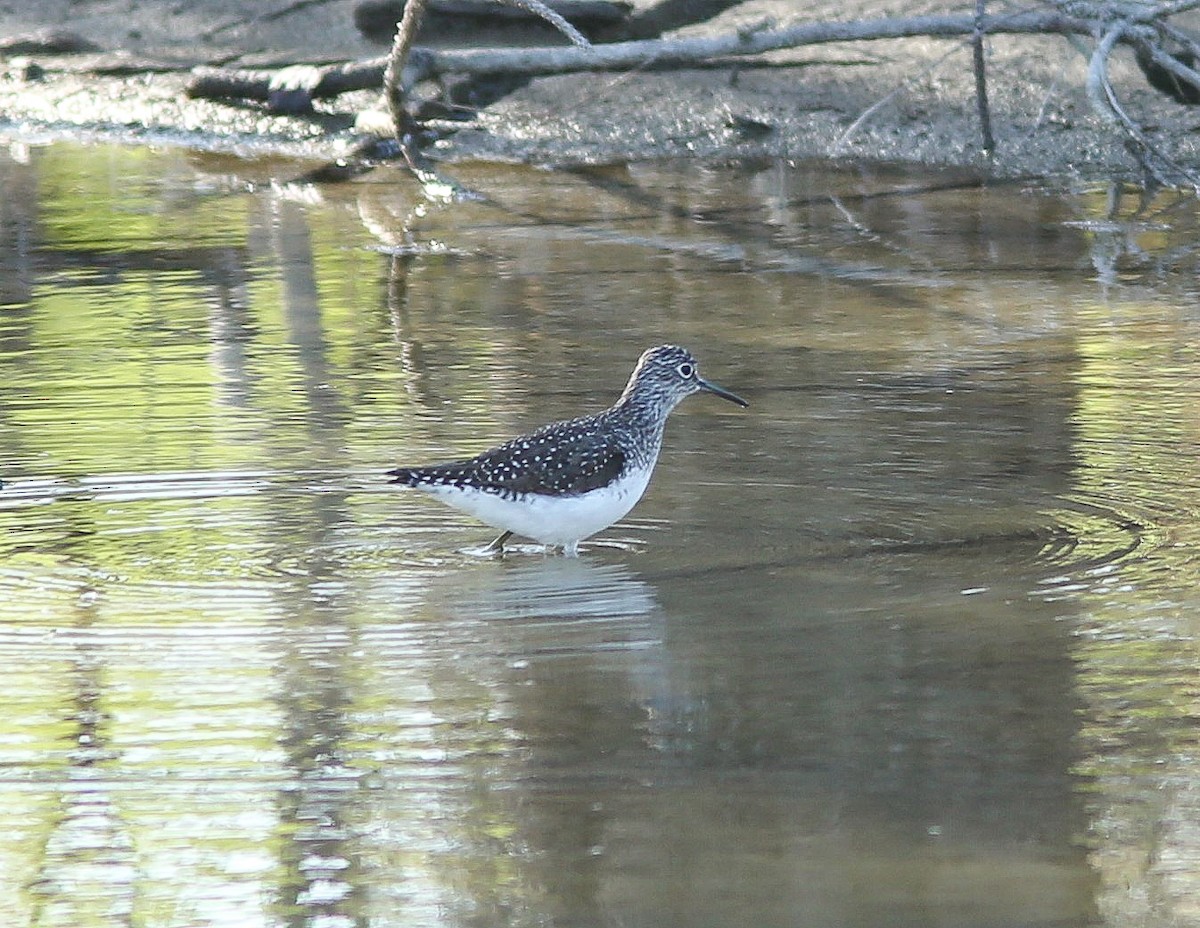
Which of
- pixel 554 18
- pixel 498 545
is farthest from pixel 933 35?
pixel 498 545

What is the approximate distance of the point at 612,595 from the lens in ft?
22.3

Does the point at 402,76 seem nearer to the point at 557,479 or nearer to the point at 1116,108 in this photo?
the point at 1116,108

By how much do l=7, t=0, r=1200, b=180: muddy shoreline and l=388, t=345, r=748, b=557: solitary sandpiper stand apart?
25.6ft

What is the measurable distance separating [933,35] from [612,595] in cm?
802

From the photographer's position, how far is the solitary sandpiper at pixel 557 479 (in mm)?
7086

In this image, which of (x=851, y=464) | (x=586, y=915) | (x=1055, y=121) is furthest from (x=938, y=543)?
(x=1055, y=121)

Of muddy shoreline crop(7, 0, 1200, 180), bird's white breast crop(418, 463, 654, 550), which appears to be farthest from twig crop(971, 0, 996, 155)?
bird's white breast crop(418, 463, 654, 550)

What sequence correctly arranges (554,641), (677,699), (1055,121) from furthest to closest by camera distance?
(1055,121) < (554,641) < (677,699)

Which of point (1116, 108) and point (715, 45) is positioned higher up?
point (715, 45)

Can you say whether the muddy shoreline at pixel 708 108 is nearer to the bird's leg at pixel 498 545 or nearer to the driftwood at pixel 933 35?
the driftwood at pixel 933 35

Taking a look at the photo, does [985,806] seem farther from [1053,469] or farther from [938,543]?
[1053,469]

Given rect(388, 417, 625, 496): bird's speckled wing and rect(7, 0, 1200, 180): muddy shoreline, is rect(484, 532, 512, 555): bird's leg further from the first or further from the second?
rect(7, 0, 1200, 180): muddy shoreline

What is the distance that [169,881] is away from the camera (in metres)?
4.58

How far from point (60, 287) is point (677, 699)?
7.24 metres
